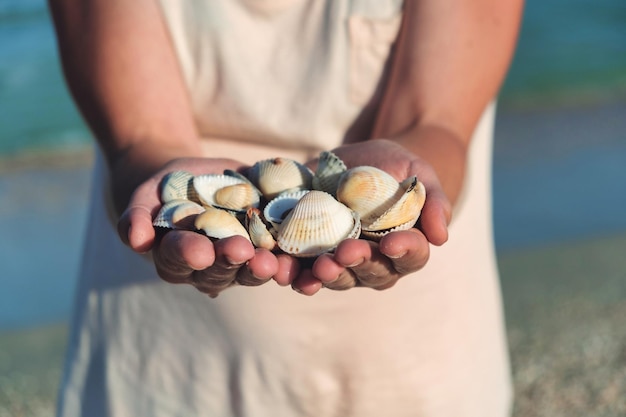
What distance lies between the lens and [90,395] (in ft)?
5.75

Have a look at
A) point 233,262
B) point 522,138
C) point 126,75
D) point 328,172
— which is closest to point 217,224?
point 233,262

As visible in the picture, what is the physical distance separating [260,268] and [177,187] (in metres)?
0.29

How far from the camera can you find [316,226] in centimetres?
126

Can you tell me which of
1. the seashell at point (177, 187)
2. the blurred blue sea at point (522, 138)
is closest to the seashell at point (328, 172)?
the seashell at point (177, 187)

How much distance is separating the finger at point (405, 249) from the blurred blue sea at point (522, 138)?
296 centimetres

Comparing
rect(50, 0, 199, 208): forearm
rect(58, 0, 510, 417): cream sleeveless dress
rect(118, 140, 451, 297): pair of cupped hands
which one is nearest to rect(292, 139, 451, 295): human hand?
rect(118, 140, 451, 297): pair of cupped hands

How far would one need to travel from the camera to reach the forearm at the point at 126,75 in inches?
61.6

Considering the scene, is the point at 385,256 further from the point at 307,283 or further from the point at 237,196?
the point at 237,196

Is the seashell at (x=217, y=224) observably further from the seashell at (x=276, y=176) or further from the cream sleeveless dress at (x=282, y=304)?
the cream sleeveless dress at (x=282, y=304)

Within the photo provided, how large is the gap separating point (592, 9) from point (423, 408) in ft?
30.1

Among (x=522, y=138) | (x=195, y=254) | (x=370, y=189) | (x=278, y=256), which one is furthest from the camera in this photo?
(x=522, y=138)

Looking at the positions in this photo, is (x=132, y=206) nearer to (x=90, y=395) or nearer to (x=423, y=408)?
(x=90, y=395)

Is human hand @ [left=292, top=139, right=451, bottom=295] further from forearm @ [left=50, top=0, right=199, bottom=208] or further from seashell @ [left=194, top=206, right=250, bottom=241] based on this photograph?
forearm @ [left=50, top=0, right=199, bottom=208]

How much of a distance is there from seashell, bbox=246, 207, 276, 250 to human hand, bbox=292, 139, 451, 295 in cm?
14
